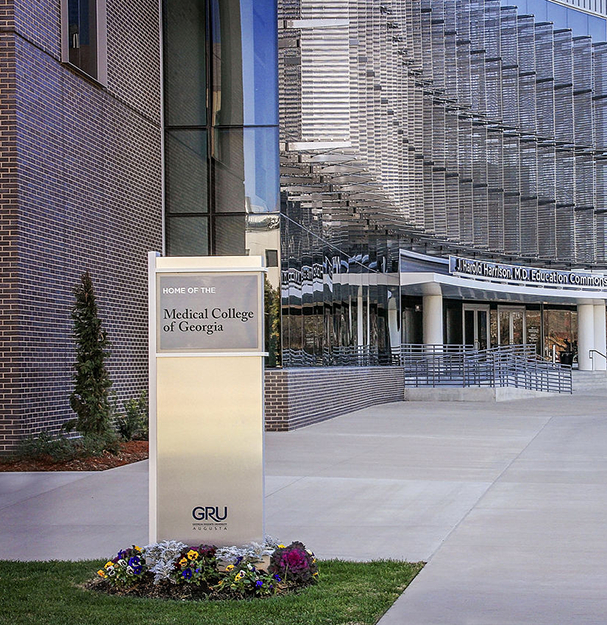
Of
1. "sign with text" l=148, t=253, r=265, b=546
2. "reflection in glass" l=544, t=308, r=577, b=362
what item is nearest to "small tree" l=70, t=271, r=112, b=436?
"sign with text" l=148, t=253, r=265, b=546

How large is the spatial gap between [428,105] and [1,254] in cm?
2954

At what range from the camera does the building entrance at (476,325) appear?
164 ft

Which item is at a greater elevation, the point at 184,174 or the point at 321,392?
the point at 184,174

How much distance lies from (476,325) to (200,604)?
45.2 metres

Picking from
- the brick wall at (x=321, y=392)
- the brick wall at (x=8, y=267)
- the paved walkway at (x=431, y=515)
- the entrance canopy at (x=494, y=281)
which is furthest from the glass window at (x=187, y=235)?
the entrance canopy at (x=494, y=281)

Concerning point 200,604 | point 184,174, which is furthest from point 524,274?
point 200,604

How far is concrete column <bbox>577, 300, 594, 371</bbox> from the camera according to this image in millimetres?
49781

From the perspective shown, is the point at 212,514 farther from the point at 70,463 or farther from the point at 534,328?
the point at 534,328

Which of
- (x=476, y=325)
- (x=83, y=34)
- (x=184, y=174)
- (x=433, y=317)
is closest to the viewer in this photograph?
(x=83, y=34)

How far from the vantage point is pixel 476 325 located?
50.5 metres

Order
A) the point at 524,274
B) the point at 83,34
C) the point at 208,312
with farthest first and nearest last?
the point at 524,274 → the point at 83,34 → the point at 208,312

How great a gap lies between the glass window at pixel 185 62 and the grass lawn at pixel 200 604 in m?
14.9

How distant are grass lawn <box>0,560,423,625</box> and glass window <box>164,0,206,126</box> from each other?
48.8 ft

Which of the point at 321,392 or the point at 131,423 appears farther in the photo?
the point at 321,392
